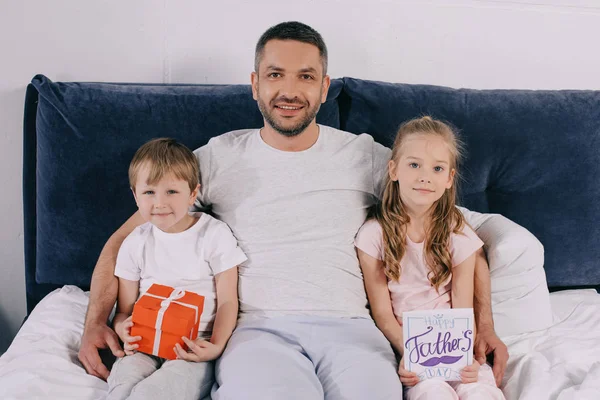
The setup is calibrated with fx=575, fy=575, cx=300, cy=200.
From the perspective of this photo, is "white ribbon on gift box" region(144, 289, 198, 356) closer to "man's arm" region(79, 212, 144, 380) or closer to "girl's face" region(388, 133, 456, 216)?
"man's arm" region(79, 212, 144, 380)

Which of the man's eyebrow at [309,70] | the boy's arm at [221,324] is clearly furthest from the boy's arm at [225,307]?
the man's eyebrow at [309,70]

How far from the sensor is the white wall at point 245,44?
1.80 meters

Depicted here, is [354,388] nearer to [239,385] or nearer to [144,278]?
[239,385]

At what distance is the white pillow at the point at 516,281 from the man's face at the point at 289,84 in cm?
62

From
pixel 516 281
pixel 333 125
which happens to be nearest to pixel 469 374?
pixel 516 281

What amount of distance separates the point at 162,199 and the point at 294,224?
360 mm

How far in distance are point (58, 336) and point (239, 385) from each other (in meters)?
0.52

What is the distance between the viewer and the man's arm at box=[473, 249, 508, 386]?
1.44 m

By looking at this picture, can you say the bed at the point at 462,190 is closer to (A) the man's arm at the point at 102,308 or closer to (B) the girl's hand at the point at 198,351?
(A) the man's arm at the point at 102,308

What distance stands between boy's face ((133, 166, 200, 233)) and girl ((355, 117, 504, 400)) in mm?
483

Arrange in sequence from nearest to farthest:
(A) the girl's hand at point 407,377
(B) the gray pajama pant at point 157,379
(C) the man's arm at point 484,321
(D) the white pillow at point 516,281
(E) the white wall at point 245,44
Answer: (B) the gray pajama pant at point 157,379, (A) the girl's hand at point 407,377, (C) the man's arm at point 484,321, (D) the white pillow at point 516,281, (E) the white wall at point 245,44

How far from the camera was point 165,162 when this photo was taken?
1.41 meters

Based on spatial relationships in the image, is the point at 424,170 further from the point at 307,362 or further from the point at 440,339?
the point at 307,362

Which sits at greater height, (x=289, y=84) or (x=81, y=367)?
(x=289, y=84)
